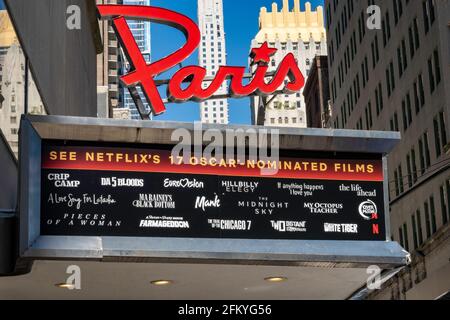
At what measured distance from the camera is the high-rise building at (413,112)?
5562 centimetres

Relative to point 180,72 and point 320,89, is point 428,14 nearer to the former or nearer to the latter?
point 180,72

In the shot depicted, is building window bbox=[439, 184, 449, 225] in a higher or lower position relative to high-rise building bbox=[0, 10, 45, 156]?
higher

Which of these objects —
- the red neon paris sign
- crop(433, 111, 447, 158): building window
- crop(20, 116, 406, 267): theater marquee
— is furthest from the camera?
crop(433, 111, 447, 158): building window

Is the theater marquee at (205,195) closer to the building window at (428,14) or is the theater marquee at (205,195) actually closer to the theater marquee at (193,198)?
the theater marquee at (193,198)

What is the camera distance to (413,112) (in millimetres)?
63438

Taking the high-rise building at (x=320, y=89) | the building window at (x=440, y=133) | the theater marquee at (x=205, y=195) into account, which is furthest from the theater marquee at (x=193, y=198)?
the high-rise building at (x=320, y=89)

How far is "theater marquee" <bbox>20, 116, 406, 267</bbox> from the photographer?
11.1 metres

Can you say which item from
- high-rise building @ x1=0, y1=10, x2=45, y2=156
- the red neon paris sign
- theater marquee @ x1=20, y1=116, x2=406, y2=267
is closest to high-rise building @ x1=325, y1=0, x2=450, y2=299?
the red neon paris sign

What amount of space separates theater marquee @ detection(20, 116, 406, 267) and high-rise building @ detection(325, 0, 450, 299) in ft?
114

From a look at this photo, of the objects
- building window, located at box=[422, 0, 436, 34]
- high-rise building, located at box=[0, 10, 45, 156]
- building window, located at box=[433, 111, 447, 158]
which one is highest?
building window, located at box=[422, 0, 436, 34]

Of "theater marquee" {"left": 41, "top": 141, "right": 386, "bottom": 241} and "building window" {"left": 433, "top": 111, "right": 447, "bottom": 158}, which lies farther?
"building window" {"left": 433, "top": 111, "right": 447, "bottom": 158}

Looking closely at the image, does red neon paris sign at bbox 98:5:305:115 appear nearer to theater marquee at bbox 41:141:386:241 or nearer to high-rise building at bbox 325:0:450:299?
theater marquee at bbox 41:141:386:241
